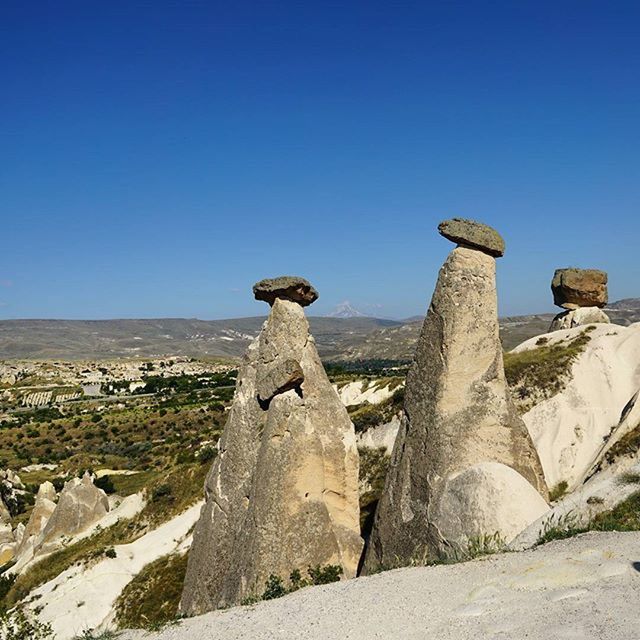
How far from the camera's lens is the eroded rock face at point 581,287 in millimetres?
27359

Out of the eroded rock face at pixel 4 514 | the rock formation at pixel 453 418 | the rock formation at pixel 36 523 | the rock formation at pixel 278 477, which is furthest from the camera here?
the eroded rock face at pixel 4 514

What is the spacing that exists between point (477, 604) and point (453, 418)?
421 centimetres

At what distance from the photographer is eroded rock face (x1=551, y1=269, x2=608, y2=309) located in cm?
2736

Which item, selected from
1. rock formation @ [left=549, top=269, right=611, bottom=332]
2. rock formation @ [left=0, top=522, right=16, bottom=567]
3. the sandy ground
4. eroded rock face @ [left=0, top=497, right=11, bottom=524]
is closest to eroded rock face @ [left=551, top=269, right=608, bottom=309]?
rock formation @ [left=549, top=269, right=611, bottom=332]

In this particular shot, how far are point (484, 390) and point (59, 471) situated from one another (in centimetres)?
5455

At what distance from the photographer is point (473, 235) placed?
429 inches

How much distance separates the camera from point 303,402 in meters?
11.6

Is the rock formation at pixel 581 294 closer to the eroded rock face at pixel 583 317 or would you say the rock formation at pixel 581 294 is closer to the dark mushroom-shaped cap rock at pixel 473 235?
the eroded rock face at pixel 583 317

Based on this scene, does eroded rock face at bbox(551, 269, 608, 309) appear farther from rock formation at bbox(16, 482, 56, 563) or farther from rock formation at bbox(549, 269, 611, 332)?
rock formation at bbox(16, 482, 56, 563)

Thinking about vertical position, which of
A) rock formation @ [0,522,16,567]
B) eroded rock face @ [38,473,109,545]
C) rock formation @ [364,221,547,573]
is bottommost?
rock formation @ [0,522,16,567]

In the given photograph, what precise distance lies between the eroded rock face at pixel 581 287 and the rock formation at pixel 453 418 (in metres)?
18.3

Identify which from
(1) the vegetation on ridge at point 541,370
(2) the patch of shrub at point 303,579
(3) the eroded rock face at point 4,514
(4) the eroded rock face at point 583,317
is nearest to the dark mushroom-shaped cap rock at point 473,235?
(2) the patch of shrub at point 303,579

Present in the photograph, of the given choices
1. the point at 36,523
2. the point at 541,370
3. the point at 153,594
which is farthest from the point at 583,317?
the point at 36,523

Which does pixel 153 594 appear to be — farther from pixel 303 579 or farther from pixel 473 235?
pixel 473 235
